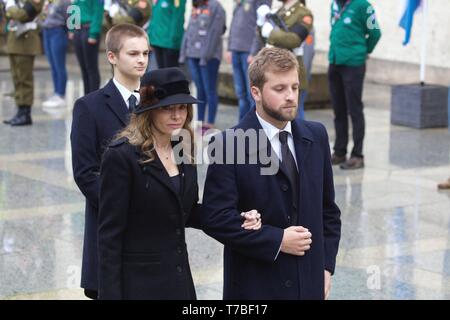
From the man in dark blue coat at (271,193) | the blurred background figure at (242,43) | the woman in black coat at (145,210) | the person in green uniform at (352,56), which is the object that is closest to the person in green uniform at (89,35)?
the blurred background figure at (242,43)

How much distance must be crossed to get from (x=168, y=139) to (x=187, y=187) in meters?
0.22

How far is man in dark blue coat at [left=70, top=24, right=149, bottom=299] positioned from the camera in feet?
17.6

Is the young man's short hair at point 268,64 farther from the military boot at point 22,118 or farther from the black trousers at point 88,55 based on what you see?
the black trousers at point 88,55

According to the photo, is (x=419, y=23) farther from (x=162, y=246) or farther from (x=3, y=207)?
(x=162, y=246)

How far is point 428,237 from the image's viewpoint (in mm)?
8633

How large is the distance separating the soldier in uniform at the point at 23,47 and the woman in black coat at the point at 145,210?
370 inches

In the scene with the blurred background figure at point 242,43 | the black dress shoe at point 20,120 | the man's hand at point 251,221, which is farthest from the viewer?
the black dress shoe at point 20,120

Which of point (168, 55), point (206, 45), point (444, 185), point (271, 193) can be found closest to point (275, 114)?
point (271, 193)

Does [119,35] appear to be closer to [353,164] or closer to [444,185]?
[444,185]

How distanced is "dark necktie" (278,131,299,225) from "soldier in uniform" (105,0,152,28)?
949cm

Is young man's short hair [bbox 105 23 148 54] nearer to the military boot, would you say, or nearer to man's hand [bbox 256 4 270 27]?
man's hand [bbox 256 4 270 27]

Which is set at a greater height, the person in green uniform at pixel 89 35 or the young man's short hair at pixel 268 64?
the young man's short hair at pixel 268 64

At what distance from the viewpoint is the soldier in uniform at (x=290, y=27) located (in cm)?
1138
